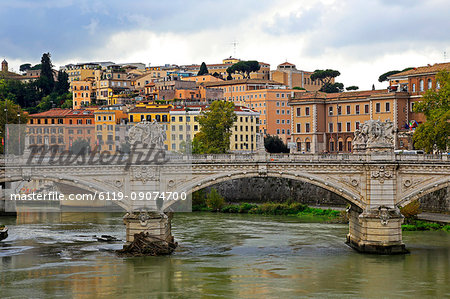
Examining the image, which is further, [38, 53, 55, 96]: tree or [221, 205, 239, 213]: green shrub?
[38, 53, 55, 96]: tree

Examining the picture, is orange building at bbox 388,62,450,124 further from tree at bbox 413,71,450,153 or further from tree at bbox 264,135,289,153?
tree at bbox 413,71,450,153

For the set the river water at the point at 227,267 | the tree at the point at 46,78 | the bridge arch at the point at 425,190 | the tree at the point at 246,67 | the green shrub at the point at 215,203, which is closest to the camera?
the river water at the point at 227,267

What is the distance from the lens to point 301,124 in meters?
60.4

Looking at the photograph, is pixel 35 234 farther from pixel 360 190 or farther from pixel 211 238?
pixel 360 190

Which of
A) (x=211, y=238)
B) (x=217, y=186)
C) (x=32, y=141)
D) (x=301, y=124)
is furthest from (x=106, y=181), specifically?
(x=32, y=141)

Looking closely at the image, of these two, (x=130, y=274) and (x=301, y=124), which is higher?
(x=301, y=124)

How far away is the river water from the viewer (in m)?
23.7

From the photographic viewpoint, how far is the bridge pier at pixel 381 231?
94.4 feet

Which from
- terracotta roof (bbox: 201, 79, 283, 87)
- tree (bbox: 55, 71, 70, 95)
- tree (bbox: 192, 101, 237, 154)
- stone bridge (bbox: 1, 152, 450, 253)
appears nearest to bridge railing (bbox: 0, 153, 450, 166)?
stone bridge (bbox: 1, 152, 450, 253)

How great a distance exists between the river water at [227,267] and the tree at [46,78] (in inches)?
2680

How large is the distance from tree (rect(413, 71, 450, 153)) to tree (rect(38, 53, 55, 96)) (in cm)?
7120

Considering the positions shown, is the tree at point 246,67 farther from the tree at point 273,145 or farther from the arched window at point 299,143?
the arched window at point 299,143

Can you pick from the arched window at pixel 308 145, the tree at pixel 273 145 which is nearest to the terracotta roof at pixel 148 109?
the tree at pixel 273 145

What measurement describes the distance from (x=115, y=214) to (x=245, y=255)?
58.7 ft
